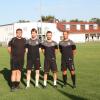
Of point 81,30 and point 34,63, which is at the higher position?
point 81,30

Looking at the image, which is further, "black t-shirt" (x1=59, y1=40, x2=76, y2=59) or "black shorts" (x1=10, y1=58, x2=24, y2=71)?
"black t-shirt" (x1=59, y1=40, x2=76, y2=59)

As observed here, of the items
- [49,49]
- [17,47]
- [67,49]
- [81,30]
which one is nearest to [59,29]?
[81,30]

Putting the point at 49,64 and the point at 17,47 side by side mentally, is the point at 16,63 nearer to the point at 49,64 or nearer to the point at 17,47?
the point at 17,47

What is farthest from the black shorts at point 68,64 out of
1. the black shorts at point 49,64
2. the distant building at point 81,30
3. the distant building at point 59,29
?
the distant building at point 81,30

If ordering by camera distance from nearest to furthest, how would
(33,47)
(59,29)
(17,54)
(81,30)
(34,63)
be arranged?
1. (17,54)
2. (33,47)
3. (34,63)
4. (59,29)
5. (81,30)

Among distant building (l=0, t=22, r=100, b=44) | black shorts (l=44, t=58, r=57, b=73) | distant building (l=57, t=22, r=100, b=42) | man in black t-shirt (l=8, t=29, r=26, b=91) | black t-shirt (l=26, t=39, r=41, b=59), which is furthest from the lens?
distant building (l=57, t=22, r=100, b=42)

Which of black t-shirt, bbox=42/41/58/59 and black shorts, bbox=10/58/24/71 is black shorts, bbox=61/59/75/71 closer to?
black t-shirt, bbox=42/41/58/59

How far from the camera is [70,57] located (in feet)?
42.0

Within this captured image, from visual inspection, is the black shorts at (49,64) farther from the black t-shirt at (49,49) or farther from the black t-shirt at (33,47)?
the black t-shirt at (33,47)

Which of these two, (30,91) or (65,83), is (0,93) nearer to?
(30,91)

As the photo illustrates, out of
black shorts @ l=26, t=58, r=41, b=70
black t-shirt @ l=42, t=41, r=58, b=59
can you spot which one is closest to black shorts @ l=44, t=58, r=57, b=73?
black t-shirt @ l=42, t=41, r=58, b=59

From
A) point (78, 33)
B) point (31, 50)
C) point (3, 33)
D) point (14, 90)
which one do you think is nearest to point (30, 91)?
point (14, 90)

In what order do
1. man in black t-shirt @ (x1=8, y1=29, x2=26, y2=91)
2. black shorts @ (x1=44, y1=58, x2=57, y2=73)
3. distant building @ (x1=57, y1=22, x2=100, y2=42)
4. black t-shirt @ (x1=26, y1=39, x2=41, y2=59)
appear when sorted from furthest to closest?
distant building @ (x1=57, y1=22, x2=100, y2=42) < black shorts @ (x1=44, y1=58, x2=57, y2=73) < black t-shirt @ (x1=26, y1=39, x2=41, y2=59) < man in black t-shirt @ (x1=8, y1=29, x2=26, y2=91)

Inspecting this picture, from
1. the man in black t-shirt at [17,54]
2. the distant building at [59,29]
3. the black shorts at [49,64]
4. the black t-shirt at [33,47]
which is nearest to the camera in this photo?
the man in black t-shirt at [17,54]
